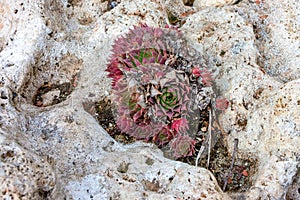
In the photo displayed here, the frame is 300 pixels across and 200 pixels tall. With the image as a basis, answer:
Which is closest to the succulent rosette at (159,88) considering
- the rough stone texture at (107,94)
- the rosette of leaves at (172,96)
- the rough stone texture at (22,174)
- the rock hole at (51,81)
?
the rosette of leaves at (172,96)

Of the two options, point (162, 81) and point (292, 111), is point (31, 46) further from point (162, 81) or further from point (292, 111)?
point (292, 111)

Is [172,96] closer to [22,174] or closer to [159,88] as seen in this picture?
[159,88]

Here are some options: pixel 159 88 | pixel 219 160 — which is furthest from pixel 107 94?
pixel 219 160

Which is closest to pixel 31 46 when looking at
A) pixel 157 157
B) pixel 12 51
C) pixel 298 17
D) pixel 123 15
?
pixel 12 51

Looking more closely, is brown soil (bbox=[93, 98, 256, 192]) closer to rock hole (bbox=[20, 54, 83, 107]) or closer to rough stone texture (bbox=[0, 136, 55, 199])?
rock hole (bbox=[20, 54, 83, 107])

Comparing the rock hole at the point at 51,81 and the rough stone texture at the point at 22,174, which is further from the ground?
the rough stone texture at the point at 22,174

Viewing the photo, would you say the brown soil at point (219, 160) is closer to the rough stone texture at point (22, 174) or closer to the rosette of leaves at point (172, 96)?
the rosette of leaves at point (172, 96)

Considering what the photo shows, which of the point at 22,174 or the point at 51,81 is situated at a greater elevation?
the point at 22,174

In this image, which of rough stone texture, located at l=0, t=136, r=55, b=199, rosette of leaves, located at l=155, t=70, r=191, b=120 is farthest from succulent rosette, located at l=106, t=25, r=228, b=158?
rough stone texture, located at l=0, t=136, r=55, b=199
